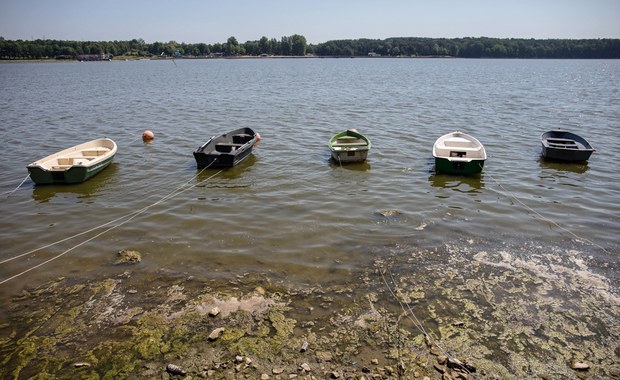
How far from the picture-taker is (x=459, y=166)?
1775 centimetres

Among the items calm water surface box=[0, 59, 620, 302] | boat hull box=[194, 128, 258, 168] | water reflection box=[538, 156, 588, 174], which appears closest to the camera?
calm water surface box=[0, 59, 620, 302]

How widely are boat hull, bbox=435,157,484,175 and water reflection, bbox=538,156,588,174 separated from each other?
4.76 meters

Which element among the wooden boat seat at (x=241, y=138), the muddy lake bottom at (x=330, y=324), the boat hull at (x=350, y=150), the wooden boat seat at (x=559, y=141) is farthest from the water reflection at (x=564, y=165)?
the wooden boat seat at (x=241, y=138)

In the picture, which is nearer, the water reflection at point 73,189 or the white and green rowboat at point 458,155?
the water reflection at point 73,189

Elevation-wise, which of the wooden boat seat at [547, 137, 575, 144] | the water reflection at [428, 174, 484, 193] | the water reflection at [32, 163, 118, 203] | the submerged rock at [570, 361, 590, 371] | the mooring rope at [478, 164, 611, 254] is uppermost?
the wooden boat seat at [547, 137, 575, 144]

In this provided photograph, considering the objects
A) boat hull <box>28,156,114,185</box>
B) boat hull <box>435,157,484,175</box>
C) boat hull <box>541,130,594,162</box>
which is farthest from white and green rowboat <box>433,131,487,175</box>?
boat hull <box>28,156,114,185</box>

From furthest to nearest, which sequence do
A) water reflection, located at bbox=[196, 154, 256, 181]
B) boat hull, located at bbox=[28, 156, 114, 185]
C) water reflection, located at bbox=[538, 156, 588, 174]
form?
water reflection, located at bbox=[538, 156, 588, 174]
water reflection, located at bbox=[196, 154, 256, 181]
boat hull, located at bbox=[28, 156, 114, 185]

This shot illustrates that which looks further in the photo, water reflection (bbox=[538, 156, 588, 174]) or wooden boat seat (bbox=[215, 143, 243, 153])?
wooden boat seat (bbox=[215, 143, 243, 153])

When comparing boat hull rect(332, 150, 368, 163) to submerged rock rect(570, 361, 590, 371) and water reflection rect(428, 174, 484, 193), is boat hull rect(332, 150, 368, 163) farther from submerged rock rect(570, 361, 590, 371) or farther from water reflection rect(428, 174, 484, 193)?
submerged rock rect(570, 361, 590, 371)

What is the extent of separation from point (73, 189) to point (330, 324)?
1416cm

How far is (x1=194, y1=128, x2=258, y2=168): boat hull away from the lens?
18922mm

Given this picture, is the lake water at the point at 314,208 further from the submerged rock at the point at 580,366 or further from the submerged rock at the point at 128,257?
the submerged rock at the point at 580,366

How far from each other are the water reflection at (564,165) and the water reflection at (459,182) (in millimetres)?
4693

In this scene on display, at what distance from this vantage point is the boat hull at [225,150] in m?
18.9
